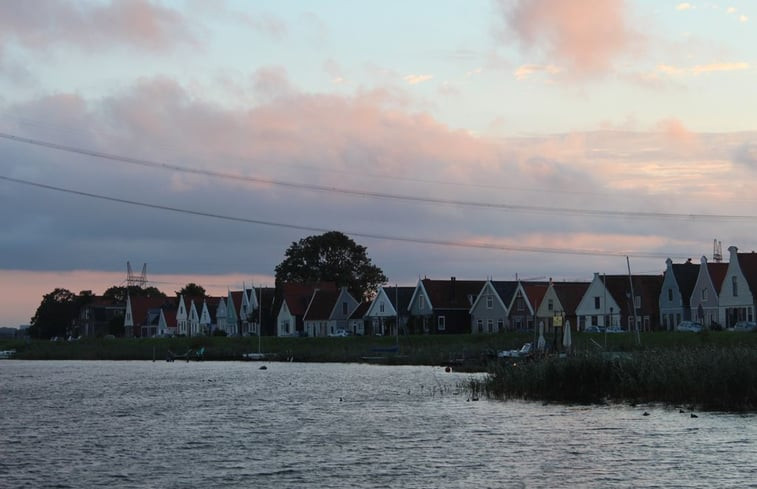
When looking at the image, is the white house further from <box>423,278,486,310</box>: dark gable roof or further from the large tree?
the large tree

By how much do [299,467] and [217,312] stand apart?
161428 mm

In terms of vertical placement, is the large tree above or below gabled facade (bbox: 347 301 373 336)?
above

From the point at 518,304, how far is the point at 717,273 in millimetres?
28711

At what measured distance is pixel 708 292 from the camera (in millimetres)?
112938

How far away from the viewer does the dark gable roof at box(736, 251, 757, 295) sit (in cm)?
10581

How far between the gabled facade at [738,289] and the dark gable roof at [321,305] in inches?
2594

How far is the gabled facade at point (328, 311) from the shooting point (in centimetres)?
16050

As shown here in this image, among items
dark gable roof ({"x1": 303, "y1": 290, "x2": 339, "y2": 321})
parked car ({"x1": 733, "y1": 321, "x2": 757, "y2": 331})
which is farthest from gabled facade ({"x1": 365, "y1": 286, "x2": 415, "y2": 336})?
parked car ({"x1": 733, "y1": 321, "x2": 757, "y2": 331})

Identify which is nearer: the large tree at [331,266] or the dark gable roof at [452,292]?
the dark gable roof at [452,292]

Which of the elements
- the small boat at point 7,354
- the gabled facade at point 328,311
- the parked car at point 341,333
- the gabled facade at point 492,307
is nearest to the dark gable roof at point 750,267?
the gabled facade at point 492,307

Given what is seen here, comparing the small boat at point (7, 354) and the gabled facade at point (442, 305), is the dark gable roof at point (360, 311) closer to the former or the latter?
the gabled facade at point (442, 305)

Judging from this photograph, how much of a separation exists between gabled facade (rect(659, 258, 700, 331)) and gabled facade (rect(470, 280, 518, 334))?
22.0m

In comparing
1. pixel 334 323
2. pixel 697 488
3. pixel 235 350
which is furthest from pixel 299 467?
pixel 334 323

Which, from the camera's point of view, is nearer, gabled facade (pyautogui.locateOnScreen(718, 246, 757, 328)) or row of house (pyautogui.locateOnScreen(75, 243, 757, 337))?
gabled facade (pyautogui.locateOnScreen(718, 246, 757, 328))
